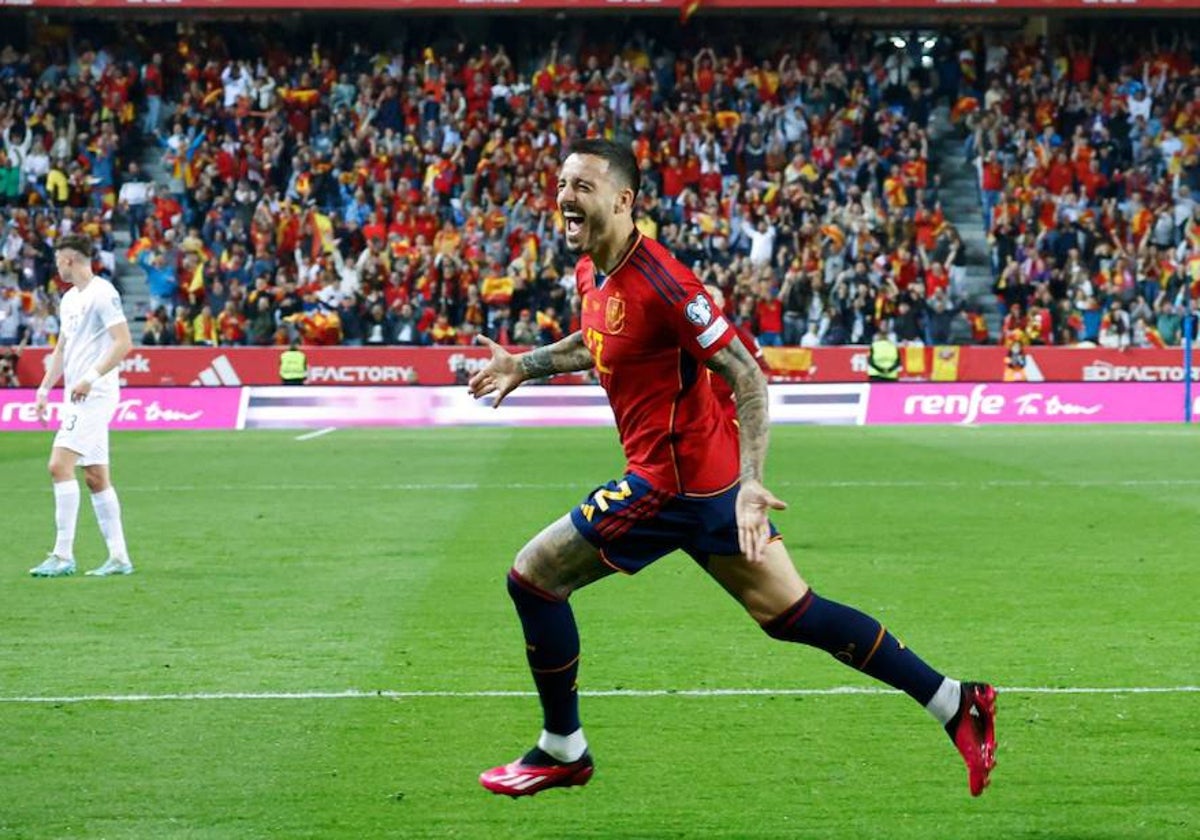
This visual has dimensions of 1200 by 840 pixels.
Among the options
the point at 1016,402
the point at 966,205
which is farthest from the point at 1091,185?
the point at 1016,402

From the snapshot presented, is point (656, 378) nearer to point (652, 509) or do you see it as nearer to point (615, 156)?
point (652, 509)

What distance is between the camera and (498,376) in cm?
669

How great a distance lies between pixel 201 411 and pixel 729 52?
16424 millimetres

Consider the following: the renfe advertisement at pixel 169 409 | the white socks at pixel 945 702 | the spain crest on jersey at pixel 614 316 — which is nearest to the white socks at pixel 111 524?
the spain crest on jersey at pixel 614 316

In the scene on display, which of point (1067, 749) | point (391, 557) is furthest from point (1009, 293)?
point (1067, 749)

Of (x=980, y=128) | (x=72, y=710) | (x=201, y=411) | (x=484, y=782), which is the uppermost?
(x=484, y=782)

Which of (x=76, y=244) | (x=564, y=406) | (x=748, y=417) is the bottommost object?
(x=564, y=406)

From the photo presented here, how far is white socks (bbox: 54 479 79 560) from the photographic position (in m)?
12.2

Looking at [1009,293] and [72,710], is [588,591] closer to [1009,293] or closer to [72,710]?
[72,710]

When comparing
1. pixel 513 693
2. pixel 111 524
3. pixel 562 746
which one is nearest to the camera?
pixel 562 746

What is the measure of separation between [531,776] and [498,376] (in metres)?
1.43

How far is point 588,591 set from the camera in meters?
11.5

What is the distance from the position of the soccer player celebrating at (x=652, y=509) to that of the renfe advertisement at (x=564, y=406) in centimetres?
2236

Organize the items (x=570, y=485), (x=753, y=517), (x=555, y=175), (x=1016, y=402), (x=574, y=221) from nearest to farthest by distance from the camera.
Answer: (x=753, y=517) → (x=574, y=221) → (x=570, y=485) → (x=1016, y=402) → (x=555, y=175)
